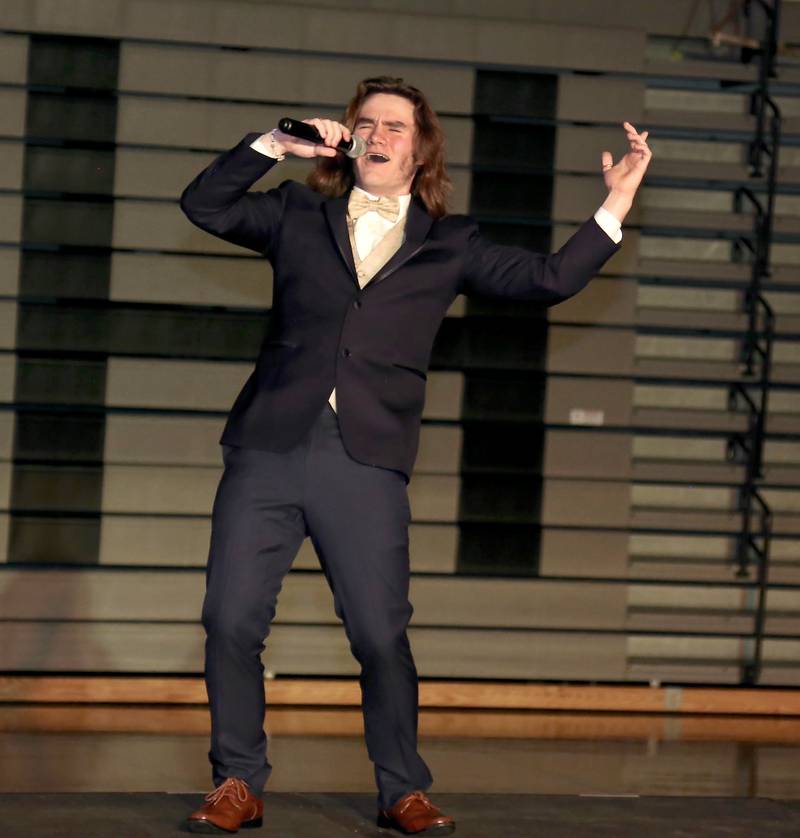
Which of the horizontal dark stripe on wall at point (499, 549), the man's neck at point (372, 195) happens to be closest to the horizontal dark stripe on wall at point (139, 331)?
the horizontal dark stripe on wall at point (499, 549)

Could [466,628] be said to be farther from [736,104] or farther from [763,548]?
[736,104]

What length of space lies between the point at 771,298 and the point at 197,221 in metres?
3.11

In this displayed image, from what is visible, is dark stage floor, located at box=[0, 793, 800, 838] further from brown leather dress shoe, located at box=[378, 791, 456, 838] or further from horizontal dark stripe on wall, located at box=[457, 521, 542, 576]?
horizontal dark stripe on wall, located at box=[457, 521, 542, 576]

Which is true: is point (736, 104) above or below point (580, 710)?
above

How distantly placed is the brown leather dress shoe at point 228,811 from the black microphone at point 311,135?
1332 millimetres

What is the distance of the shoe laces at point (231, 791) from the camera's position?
331 centimetres

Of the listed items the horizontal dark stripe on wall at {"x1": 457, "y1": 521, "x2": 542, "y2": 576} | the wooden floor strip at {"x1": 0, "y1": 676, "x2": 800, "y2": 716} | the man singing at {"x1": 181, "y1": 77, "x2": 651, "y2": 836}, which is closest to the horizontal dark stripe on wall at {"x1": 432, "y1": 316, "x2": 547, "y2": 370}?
the horizontal dark stripe on wall at {"x1": 457, "y1": 521, "x2": 542, "y2": 576}

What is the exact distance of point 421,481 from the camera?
5.74 metres

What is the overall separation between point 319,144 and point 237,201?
28cm

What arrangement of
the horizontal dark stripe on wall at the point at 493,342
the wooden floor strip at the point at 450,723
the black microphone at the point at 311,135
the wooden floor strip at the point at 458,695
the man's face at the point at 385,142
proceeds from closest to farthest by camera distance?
the black microphone at the point at 311,135 → the man's face at the point at 385,142 → the wooden floor strip at the point at 450,723 → the wooden floor strip at the point at 458,695 → the horizontal dark stripe on wall at the point at 493,342

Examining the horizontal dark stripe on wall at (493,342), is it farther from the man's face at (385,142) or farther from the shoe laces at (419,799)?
the shoe laces at (419,799)

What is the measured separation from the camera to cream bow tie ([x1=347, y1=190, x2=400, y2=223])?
11.6 feet

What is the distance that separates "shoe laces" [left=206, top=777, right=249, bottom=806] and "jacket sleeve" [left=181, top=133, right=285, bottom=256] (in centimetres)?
115

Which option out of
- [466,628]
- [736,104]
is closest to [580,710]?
[466,628]
